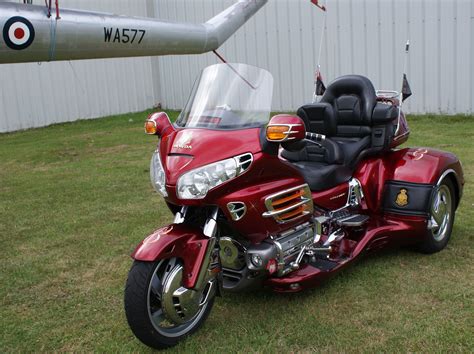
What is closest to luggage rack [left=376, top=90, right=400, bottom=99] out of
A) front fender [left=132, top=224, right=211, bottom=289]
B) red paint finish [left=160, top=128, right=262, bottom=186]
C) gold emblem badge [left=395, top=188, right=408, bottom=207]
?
gold emblem badge [left=395, top=188, right=408, bottom=207]

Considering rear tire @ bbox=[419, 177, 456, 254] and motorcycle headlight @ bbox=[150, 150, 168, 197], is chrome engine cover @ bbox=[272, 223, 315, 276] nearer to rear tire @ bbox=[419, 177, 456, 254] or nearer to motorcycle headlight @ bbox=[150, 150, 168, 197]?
motorcycle headlight @ bbox=[150, 150, 168, 197]

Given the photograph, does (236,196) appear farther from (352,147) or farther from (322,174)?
(352,147)

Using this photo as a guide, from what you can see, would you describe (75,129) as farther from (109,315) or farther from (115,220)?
(109,315)

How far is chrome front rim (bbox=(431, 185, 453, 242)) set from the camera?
4.45 meters

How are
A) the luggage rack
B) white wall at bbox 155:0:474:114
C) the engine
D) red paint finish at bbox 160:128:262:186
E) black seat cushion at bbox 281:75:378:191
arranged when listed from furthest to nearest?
white wall at bbox 155:0:474:114 < the luggage rack < black seat cushion at bbox 281:75:378:191 < the engine < red paint finish at bbox 160:128:262:186

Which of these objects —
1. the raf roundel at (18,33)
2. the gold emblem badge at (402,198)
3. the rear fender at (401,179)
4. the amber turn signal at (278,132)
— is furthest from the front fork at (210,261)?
the raf roundel at (18,33)

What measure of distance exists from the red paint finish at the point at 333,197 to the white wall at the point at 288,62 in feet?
27.4

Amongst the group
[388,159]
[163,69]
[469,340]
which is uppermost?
[163,69]

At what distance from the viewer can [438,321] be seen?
335 centimetres

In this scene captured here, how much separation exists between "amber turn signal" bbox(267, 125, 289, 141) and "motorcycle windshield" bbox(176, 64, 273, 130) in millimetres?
242

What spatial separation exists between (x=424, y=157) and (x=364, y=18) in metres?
8.59

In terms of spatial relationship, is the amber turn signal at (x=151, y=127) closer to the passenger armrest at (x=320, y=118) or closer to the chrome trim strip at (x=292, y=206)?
the chrome trim strip at (x=292, y=206)

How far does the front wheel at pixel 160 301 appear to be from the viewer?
296 cm

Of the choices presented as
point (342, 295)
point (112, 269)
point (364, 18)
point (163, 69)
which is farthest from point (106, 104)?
point (342, 295)
